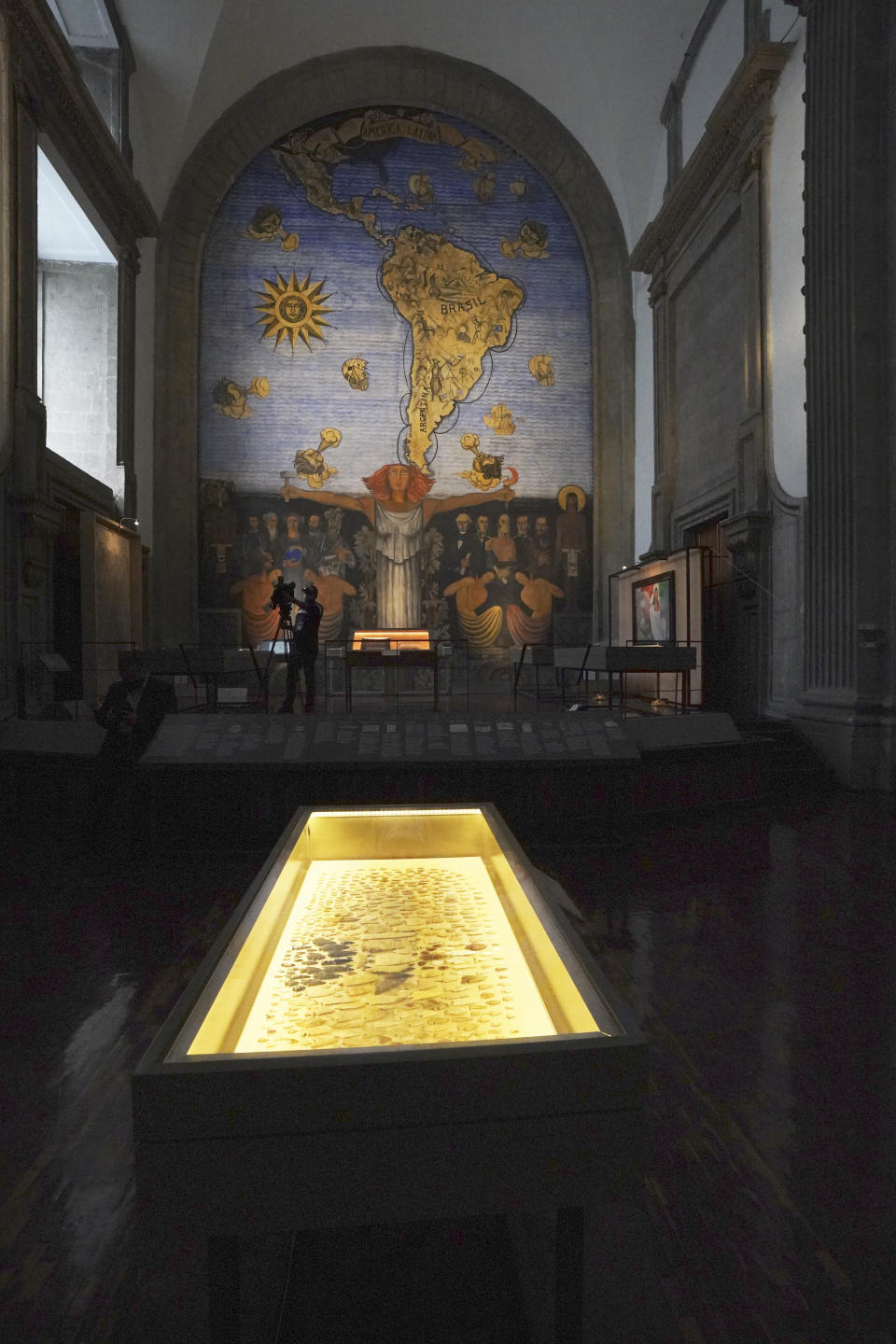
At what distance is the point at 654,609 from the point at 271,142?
437 inches

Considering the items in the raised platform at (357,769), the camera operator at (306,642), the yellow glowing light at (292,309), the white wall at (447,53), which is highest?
the white wall at (447,53)

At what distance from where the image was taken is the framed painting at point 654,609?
11.2 metres

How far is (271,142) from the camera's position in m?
14.6

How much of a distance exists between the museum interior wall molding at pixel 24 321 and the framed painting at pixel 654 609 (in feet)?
25.3

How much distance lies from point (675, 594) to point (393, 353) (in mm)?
7276

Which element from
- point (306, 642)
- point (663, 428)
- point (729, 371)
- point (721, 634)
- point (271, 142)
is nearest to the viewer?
point (306, 642)

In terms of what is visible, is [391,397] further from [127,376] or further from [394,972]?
[394,972]

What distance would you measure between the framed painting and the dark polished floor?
647cm

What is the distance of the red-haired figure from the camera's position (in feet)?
47.1

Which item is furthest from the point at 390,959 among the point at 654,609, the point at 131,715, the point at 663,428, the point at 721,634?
the point at 663,428

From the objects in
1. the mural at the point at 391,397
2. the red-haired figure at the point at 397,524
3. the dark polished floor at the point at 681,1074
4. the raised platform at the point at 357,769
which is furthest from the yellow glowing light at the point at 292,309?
the dark polished floor at the point at 681,1074

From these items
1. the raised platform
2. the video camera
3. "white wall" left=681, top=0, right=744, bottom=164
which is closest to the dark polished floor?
the raised platform

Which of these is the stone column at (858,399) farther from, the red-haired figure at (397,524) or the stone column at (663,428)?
the red-haired figure at (397,524)

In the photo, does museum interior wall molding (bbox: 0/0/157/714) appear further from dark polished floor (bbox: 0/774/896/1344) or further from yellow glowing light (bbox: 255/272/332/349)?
dark polished floor (bbox: 0/774/896/1344)
